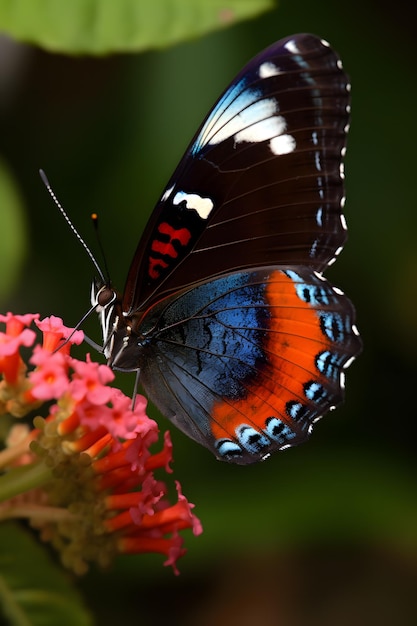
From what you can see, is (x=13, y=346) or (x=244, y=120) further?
(x=244, y=120)

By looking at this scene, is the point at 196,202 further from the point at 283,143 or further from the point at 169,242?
the point at 283,143

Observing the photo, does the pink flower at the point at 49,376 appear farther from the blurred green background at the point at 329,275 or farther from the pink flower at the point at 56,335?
the blurred green background at the point at 329,275

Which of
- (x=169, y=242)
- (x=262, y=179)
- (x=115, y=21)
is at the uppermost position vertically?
(x=115, y=21)

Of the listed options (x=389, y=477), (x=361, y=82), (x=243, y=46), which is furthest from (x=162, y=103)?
(x=389, y=477)

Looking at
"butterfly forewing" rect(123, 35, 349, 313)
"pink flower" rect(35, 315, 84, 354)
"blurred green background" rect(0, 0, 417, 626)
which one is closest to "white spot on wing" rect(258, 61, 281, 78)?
"butterfly forewing" rect(123, 35, 349, 313)

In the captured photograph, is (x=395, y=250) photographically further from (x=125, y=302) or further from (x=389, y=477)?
(x=125, y=302)

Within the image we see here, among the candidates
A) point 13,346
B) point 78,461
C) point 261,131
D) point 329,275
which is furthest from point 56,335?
point 329,275

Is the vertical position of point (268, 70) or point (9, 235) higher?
point (268, 70)

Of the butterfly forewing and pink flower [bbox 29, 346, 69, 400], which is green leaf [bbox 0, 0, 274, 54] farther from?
pink flower [bbox 29, 346, 69, 400]

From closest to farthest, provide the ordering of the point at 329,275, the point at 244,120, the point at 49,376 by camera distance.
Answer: the point at 49,376 < the point at 244,120 < the point at 329,275

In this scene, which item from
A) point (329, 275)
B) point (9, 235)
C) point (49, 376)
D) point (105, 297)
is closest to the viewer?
point (49, 376)
